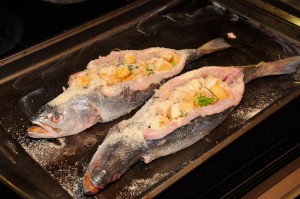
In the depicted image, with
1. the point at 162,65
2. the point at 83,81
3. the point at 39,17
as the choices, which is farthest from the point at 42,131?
the point at 39,17

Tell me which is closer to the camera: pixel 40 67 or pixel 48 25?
pixel 40 67

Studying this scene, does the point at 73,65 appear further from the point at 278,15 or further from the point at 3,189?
the point at 278,15

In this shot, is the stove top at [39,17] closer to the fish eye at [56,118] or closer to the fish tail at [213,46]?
the fish tail at [213,46]

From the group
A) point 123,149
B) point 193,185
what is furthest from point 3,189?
point 193,185

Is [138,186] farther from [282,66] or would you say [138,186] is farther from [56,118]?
[282,66]

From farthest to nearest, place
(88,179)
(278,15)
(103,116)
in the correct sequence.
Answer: (278,15)
(103,116)
(88,179)
